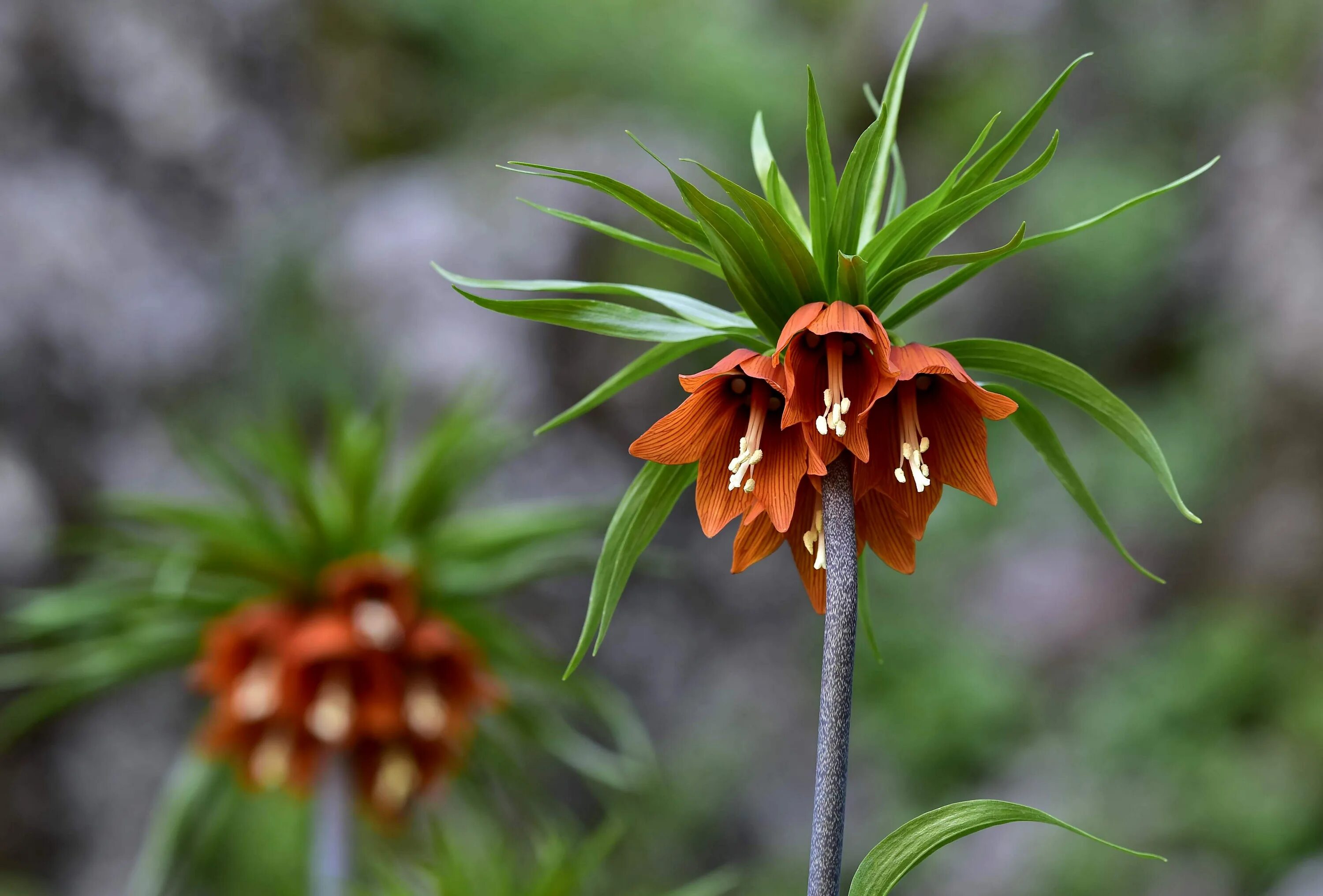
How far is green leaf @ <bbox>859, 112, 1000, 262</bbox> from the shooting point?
1.83 ft

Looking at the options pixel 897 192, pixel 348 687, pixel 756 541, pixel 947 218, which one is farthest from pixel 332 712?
pixel 947 218

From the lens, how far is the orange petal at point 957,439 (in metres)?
0.58

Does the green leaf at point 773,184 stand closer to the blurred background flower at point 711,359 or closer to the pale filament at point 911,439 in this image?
the pale filament at point 911,439

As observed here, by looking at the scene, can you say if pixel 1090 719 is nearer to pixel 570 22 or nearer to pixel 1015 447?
pixel 1015 447

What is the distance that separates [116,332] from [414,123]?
85.8 inches

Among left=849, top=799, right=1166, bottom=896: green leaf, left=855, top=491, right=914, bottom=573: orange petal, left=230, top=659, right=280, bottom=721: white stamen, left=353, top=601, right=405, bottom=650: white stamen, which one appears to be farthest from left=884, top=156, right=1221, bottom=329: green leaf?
left=230, top=659, right=280, bottom=721: white stamen

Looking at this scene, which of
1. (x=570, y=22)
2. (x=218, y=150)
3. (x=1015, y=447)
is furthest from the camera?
(x=570, y=22)

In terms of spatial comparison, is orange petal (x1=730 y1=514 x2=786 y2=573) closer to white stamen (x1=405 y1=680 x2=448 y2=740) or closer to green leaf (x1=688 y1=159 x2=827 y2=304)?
green leaf (x1=688 y1=159 x2=827 y2=304)

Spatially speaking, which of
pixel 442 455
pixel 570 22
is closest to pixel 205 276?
A: pixel 570 22

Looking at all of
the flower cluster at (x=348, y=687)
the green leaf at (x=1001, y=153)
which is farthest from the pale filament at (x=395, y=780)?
the green leaf at (x=1001, y=153)

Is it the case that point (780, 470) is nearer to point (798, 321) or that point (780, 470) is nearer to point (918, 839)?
point (798, 321)

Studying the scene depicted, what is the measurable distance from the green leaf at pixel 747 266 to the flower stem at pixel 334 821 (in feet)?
5.08

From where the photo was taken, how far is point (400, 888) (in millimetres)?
1467

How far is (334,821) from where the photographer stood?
1.80 m
